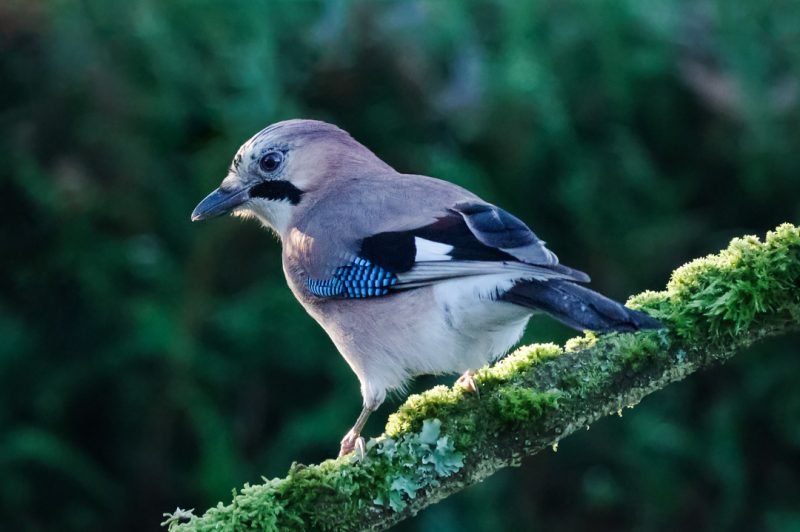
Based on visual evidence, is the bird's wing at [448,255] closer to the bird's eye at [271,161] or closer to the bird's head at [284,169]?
the bird's head at [284,169]

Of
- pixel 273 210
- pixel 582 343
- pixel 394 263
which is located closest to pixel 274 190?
pixel 273 210

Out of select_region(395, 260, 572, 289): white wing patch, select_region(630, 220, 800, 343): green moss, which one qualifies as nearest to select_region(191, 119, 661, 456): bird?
select_region(395, 260, 572, 289): white wing patch

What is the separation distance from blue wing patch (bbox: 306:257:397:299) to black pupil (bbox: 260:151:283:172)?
0.66m

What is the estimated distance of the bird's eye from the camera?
4.32 m

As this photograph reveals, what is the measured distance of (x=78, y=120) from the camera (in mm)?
6410

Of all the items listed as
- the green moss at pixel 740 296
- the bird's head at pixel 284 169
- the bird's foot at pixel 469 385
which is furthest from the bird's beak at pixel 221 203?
the green moss at pixel 740 296

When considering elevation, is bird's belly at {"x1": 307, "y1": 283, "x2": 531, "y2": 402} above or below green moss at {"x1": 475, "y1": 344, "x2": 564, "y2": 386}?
above

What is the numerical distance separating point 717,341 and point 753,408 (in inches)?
123

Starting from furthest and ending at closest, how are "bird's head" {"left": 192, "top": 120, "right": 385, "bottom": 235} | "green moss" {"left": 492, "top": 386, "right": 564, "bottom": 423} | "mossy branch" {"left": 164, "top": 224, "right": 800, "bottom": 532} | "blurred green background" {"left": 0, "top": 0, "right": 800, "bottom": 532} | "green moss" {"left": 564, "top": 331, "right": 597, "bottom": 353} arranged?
"blurred green background" {"left": 0, "top": 0, "right": 800, "bottom": 532}
"bird's head" {"left": 192, "top": 120, "right": 385, "bottom": 235}
"green moss" {"left": 564, "top": 331, "right": 597, "bottom": 353}
"green moss" {"left": 492, "top": 386, "right": 564, "bottom": 423}
"mossy branch" {"left": 164, "top": 224, "right": 800, "bottom": 532}

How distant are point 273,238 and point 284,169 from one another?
1.98 metres

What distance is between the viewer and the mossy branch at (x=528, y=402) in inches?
111

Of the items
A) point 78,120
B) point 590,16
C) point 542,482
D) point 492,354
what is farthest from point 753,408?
point 78,120

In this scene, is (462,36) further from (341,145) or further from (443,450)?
(443,450)

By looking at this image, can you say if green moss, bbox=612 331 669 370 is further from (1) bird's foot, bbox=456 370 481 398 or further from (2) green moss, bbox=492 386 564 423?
(1) bird's foot, bbox=456 370 481 398
